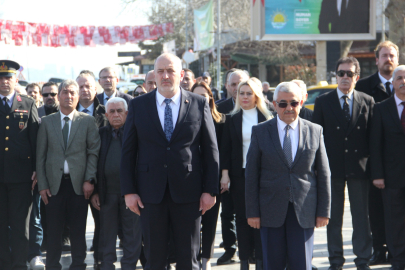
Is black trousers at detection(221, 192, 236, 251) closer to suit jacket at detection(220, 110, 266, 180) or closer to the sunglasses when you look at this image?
suit jacket at detection(220, 110, 266, 180)

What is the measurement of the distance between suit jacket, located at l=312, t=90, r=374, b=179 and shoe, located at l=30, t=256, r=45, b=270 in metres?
3.72

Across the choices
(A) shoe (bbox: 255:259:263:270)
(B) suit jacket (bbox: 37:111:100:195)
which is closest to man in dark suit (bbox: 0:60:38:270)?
(B) suit jacket (bbox: 37:111:100:195)

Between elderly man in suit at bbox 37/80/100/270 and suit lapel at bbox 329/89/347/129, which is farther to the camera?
suit lapel at bbox 329/89/347/129

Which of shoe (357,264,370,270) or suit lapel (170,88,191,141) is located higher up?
suit lapel (170,88,191,141)

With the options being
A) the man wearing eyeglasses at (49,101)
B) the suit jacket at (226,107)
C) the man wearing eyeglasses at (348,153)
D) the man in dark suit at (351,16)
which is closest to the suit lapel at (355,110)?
the man wearing eyeglasses at (348,153)

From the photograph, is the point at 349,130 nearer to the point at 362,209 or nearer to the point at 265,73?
the point at 362,209

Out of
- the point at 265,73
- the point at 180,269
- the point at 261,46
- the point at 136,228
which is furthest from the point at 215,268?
the point at 265,73

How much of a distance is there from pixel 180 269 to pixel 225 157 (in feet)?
5.81

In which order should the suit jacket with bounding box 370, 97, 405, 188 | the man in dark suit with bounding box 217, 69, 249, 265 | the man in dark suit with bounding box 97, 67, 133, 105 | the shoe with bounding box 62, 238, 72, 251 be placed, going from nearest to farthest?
the suit jacket with bounding box 370, 97, 405, 188 < the man in dark suit with bounding box 217, 69, 249, 265 < the shoe with bounding box 62, 238, 72, 251 < the man in dark suit with bounding box 97, 67, 133, 105

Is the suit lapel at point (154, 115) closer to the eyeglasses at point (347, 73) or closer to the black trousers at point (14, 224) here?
the black trousers at point (14, 224)

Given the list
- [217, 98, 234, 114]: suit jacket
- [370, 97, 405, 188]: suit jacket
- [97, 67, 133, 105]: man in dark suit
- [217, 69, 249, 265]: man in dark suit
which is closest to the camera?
[370, 97, 405, 188]: suit jacket

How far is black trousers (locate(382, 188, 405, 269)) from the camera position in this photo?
5.87 meters

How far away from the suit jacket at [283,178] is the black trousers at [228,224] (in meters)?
2.07

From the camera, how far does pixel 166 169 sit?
4504 millimetres
